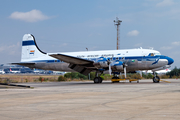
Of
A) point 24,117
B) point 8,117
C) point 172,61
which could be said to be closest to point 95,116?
point 24,117

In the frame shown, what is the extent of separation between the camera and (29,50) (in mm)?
36031

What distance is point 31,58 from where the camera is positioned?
35.6m

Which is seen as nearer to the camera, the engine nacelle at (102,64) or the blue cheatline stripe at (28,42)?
the engine nacelle at (102,64)

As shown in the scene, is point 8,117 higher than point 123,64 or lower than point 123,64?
lower

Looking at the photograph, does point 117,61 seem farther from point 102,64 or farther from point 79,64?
point 79,64

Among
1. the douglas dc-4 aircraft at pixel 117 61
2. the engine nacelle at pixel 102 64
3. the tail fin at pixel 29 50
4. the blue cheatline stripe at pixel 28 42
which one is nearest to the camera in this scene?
the douglas dc-4 aircraft at pixel 117 61

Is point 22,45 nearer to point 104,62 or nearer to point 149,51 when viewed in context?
point 104,62

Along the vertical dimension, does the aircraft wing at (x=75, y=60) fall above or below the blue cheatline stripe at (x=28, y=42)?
below

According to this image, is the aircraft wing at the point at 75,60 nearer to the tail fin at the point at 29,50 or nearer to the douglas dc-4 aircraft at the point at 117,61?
the douglas dc-4 aircraft at the point at 117,61

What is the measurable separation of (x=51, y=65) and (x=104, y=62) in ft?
28.8

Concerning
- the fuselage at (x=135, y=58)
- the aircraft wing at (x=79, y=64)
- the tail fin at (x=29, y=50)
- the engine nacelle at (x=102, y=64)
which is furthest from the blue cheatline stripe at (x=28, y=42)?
the engine nacelle at (x=102, y=64)

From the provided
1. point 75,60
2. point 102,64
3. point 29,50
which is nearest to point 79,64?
point 75,60

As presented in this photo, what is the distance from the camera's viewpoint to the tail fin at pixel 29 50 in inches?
1400

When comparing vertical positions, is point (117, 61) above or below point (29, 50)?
below
